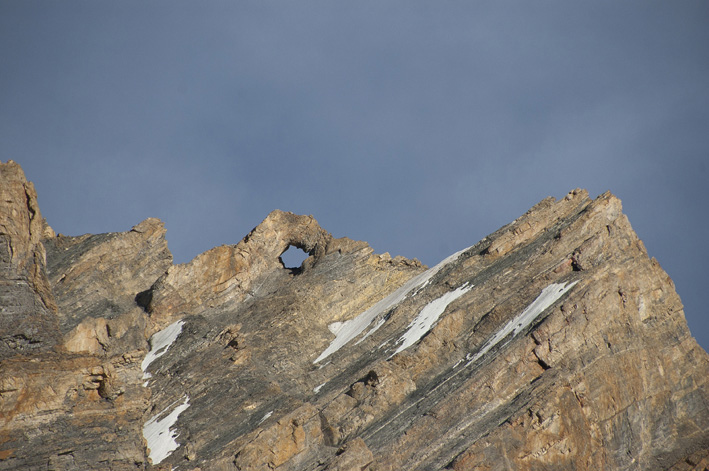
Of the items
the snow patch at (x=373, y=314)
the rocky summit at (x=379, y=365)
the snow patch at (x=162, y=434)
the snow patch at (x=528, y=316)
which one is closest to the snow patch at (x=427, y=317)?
the rocky summit at (x=379, y=365)

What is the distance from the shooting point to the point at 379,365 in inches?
1780

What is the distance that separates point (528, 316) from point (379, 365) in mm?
7650

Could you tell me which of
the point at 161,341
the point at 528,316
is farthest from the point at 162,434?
the point at 528,316

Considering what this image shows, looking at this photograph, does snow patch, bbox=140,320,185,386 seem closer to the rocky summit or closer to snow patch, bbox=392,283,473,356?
the rocky summit

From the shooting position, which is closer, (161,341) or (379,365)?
(379,365)

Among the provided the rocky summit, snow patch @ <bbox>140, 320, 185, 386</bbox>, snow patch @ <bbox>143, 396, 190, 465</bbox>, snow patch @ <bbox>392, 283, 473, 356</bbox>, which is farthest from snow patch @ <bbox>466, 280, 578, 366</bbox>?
snow patch @ <bbox>140, 320, 185, 386</bbox>

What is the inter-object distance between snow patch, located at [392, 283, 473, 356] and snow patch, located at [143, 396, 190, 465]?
11.8 metres

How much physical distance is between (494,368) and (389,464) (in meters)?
6.72

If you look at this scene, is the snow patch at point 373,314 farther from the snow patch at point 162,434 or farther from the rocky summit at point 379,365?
the snow patch at point 162,434

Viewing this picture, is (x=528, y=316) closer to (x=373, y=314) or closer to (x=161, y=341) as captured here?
(x=373, y=314)

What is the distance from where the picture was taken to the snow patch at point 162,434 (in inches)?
1730

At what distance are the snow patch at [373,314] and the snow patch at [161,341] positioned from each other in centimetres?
961

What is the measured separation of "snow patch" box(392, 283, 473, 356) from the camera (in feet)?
161

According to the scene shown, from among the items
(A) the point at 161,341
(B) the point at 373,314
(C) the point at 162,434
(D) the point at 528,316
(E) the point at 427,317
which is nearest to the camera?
(D) the point at 528,316
